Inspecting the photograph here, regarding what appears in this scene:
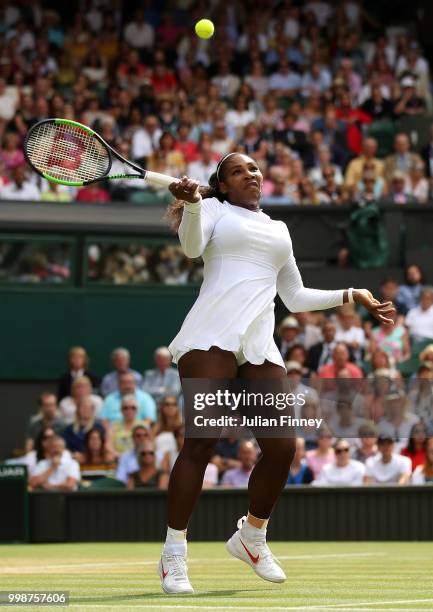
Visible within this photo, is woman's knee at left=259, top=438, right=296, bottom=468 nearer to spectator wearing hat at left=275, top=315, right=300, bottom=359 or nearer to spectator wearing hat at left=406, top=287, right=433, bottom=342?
spectator wearing hat at left=275, top=315, right=300, bottom=359

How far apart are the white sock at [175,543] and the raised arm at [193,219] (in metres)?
1.23

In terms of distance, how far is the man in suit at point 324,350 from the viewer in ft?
50.1

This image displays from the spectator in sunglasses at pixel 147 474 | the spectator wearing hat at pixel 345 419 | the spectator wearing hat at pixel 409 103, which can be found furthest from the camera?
the spectator wearing hat at pixel 409 103

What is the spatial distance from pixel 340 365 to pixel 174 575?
27.6 ft

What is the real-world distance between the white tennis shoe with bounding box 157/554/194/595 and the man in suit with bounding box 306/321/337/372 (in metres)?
8.87

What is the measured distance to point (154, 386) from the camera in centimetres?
1545

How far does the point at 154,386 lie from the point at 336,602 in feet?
32.0

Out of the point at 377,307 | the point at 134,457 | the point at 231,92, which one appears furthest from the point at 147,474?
the point at 231,92

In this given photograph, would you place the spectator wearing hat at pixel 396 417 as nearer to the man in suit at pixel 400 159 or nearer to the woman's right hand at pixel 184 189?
the woman's right hand at pixel 184 189

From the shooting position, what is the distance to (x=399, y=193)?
58.8ft

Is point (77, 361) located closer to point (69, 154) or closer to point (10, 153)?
point (10, 153)

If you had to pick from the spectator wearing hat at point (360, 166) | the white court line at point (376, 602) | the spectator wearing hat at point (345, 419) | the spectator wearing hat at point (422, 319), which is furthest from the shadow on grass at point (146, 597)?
the spectator wearing hat at point (360, 166)

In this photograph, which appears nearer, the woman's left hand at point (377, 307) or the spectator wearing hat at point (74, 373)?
the woman's left hand at point (377, 307)

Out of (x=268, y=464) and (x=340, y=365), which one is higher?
(x=340, y=365)
